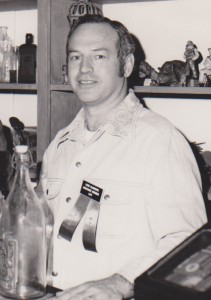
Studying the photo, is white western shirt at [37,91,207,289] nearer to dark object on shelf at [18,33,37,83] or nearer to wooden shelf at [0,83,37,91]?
wooden shelf at [0,83,37,91]

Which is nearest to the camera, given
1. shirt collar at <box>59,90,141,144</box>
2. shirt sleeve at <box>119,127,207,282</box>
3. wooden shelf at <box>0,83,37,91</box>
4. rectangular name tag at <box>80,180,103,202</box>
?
shirt sleeve at <box>119,127,207,282</box>

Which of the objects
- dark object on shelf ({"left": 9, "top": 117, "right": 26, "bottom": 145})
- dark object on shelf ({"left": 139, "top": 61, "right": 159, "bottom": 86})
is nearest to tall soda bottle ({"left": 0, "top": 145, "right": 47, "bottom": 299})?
dark object on shelf ({"left": 139, "top": 61, "right": 159, "bottom": 86})

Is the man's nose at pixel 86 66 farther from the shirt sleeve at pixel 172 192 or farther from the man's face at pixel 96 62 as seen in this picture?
the shirt sleeve at pixel 172 192

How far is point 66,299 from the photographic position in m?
0.97

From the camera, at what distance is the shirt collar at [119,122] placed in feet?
5.06

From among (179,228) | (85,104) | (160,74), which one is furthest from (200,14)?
(179,228)

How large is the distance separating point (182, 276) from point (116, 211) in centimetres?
76

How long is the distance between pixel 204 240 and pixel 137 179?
67 cm

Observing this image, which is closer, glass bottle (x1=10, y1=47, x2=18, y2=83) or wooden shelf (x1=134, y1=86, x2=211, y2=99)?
wooden shelf (x1=134, y1=86, x2=211, y2=99)

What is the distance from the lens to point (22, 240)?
3.52ft

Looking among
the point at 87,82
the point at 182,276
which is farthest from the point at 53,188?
the point at 182,276

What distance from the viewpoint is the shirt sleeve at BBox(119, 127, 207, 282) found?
4.34ft

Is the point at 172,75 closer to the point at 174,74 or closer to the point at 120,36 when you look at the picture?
the point at 174,74

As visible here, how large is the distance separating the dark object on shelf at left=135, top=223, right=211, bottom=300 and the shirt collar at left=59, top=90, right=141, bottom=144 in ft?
2.61
